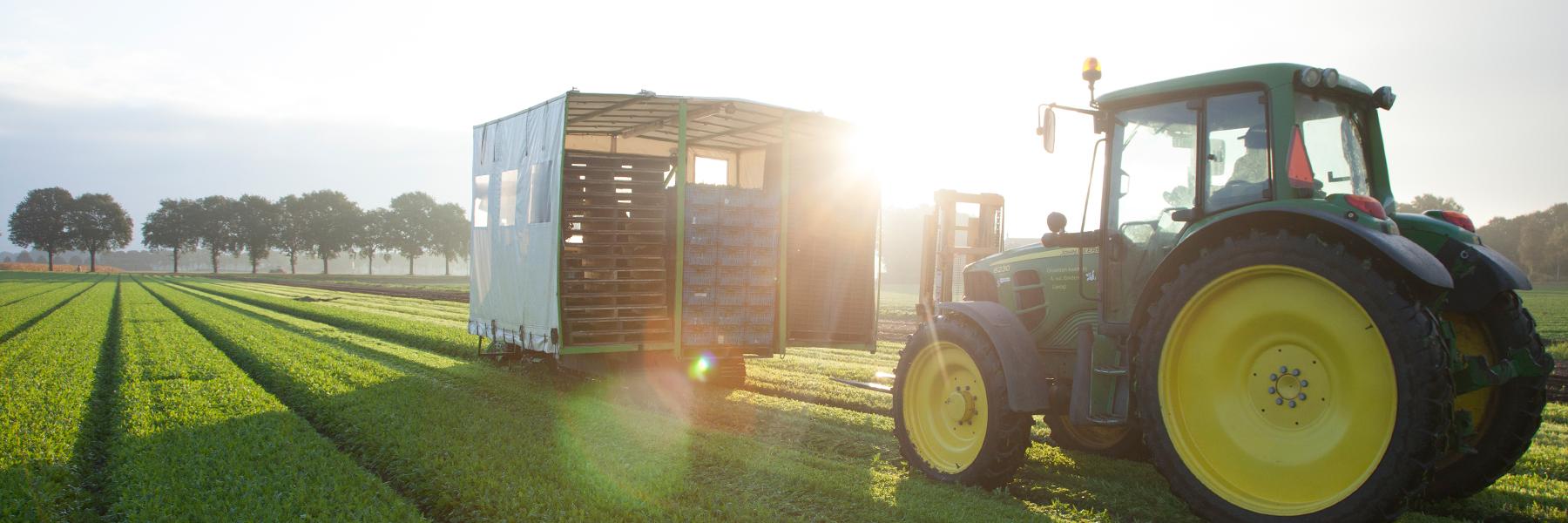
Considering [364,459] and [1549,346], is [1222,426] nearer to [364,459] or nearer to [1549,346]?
[364,459]

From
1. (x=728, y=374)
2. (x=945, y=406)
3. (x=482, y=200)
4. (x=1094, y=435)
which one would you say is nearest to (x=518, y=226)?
(x=482, y=200)

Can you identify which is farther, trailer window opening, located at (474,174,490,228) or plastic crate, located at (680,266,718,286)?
trailer window opening, located at (474,174,490,228)

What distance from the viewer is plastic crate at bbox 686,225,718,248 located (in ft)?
34.4

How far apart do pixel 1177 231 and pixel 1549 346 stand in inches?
780

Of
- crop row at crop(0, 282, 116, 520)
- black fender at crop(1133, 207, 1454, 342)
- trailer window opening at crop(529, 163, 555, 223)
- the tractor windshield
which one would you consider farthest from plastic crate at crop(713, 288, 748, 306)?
the tractor windshield

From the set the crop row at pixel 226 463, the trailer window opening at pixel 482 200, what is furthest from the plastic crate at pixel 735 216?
the crop row at pixel 226 463

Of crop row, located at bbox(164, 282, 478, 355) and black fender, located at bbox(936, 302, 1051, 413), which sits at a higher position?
black fender, located at bbox(936, 302, 1051, 413)

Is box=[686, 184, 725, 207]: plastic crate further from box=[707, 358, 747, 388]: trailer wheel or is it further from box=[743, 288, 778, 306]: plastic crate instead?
box=[707, 358, 747, 388]: trailer wheel

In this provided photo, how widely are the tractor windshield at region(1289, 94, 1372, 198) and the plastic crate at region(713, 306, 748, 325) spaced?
7.09 metres

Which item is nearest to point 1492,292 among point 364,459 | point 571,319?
point 364,459

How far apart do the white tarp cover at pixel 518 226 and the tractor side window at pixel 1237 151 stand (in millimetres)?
7261

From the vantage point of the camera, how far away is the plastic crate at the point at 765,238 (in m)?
10.9

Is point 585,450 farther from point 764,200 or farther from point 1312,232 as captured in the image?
point 1312,232

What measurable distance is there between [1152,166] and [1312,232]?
1395mm
